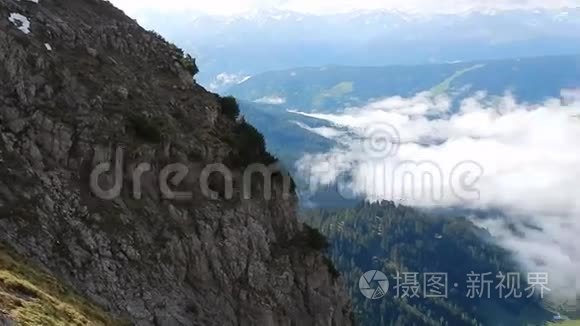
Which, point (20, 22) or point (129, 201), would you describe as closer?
point (129, 201)

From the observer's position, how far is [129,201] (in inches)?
1692

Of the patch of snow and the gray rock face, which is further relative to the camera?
the patch of snow

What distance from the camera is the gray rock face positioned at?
37.4 m

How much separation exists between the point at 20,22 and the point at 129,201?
1629 cm

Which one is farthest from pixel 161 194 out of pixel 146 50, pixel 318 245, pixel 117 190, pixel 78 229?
pixel 146 50

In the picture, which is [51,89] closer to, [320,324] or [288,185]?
[288,185]

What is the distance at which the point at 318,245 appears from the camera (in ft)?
180

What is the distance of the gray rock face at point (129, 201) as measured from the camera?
123 ft

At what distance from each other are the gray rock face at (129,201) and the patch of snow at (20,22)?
523 millimetres

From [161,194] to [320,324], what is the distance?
675 inches

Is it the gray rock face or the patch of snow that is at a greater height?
the patch of snow

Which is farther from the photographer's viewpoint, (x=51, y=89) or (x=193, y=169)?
(x=193, y=169)

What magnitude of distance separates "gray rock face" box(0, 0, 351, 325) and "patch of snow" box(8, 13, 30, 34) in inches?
20.6

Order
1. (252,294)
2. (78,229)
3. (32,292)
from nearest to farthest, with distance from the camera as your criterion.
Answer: (32,292)
(78,229)
(252,294)
